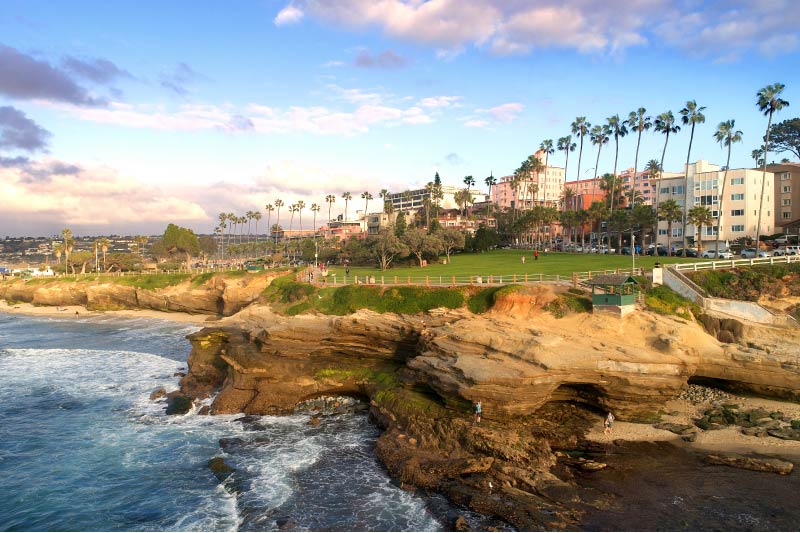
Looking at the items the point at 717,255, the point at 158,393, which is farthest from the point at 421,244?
the point at 158,393

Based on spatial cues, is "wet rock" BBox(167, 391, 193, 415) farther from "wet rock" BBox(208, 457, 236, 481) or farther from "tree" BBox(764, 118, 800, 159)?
"tree" BBox(764, 118, 800, 159)

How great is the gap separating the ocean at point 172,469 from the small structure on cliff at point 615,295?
15435mm

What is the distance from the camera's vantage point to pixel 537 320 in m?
29.6

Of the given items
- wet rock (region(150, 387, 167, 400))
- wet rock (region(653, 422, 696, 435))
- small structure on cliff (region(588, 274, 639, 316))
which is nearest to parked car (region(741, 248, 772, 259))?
small structure on cliff (region(588, 274, 639, 316))

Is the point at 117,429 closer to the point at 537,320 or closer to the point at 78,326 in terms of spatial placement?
the point at 537,320

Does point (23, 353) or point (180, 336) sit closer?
point (23, 353)

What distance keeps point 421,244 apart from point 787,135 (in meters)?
67.2

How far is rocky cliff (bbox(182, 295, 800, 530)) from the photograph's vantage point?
2111cm

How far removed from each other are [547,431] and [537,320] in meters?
7.14

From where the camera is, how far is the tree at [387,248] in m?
67.9

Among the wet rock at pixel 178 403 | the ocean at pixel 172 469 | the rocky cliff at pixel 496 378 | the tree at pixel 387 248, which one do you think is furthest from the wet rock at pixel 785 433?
the tree at pixel 387 248

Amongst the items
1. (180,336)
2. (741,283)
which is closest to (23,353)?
(180,336)

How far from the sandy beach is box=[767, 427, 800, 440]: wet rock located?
0.30 meters

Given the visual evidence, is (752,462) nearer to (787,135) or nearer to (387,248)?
(387,248)
